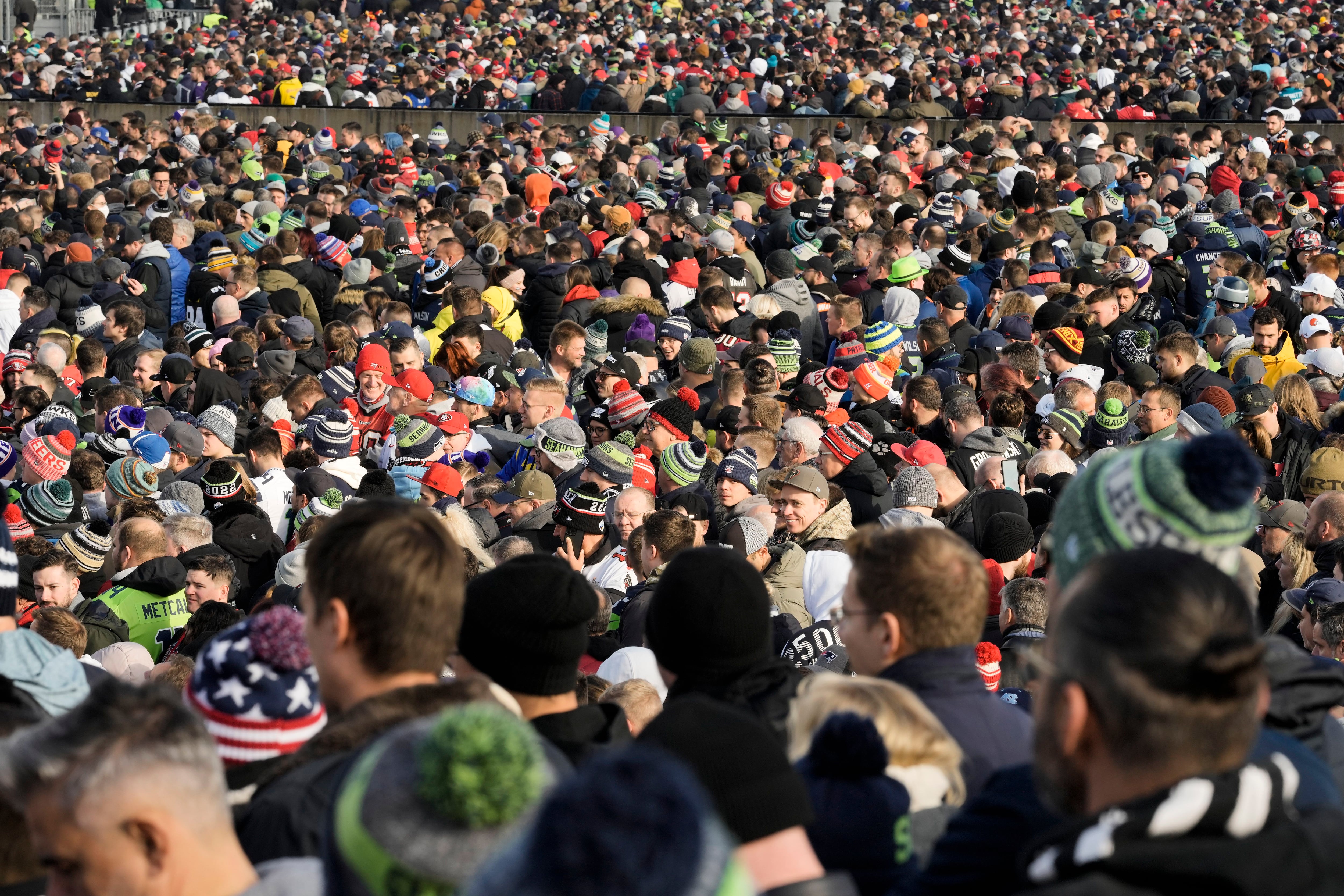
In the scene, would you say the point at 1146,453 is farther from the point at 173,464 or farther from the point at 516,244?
the point at 516,244

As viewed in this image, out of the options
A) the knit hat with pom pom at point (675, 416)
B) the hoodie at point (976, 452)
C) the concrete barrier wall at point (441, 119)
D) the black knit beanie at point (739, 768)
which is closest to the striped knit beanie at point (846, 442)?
the hoodie at point (976, 452)

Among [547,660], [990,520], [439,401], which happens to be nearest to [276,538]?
[439,401]

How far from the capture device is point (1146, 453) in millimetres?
2693

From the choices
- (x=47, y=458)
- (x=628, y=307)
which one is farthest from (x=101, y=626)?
(x=628, y=307)

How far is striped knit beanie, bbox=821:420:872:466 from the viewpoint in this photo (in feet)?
24.7

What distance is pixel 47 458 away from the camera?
781cm

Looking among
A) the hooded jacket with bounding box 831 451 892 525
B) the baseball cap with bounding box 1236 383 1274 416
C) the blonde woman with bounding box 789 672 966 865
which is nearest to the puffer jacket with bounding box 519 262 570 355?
the hooded jacket with bounding box 831 451 892 525

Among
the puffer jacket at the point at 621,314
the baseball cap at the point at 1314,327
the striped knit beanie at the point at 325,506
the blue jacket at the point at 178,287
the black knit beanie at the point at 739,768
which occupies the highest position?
the black knit beanie at the point at 739,768

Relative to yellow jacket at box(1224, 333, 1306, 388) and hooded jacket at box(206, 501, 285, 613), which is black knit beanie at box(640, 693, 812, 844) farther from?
yellow jacket at box(1224, 333, 1306, 388)

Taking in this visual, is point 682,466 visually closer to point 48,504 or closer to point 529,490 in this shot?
point 529,490

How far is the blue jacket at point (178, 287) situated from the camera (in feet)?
41.5

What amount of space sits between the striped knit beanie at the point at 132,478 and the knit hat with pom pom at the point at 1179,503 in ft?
19.7

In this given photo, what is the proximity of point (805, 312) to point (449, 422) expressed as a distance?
3.60 metres

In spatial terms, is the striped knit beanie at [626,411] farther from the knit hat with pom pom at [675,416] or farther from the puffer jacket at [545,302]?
the puffer jacket at [545,302]
